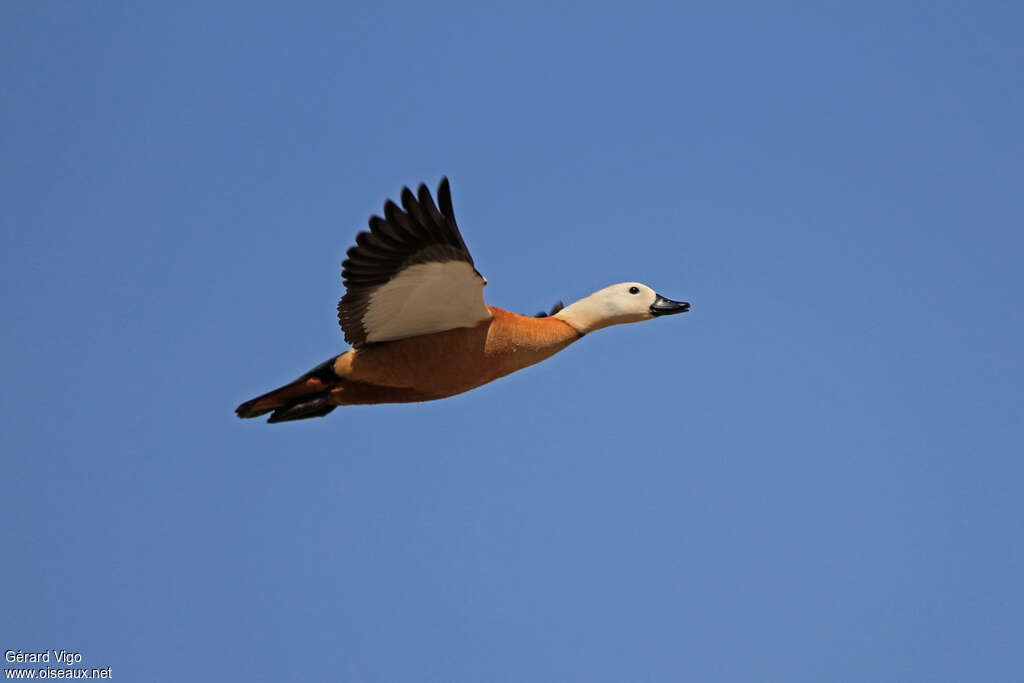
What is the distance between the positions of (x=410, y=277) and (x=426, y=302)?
0.95ft

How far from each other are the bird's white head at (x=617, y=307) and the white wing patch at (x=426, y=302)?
1272mm

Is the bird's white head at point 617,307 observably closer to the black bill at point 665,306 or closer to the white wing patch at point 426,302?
the black bill at point 665,306

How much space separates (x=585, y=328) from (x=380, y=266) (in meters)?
2.39

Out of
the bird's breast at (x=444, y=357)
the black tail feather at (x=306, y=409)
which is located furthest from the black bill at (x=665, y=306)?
the black tail feather at (x=306, y=409)

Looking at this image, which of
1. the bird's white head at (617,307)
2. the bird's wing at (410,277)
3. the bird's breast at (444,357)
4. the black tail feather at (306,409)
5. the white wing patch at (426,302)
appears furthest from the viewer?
the bird's white head at (617,307)

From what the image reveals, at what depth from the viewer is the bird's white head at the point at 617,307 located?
12562 millimetres

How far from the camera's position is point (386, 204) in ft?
35.5

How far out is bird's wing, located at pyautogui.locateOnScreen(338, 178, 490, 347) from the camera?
1088 cm

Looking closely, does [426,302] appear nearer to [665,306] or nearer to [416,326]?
[416,326]

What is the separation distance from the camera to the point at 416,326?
11602 mm

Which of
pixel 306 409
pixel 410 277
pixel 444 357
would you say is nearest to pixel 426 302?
pixel 410 277

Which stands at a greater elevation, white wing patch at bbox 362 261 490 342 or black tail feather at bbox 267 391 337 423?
white wing patch at bbox 362 261 490 342

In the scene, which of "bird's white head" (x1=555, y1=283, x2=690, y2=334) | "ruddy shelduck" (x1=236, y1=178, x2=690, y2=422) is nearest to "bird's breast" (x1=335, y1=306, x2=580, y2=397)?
"ruddy shelduck" (x1=236, y1=178, x2=690, y2=422)

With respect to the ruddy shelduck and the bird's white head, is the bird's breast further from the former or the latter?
the bird's white head
